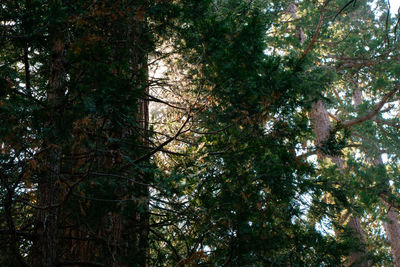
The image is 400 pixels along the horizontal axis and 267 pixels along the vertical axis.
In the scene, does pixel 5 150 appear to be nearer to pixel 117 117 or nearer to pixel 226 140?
pixel 117 117

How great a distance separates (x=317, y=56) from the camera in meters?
11.6

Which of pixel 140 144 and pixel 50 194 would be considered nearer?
pixel 50 194

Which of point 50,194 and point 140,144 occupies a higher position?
point 140,144

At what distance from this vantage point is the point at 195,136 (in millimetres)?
6328

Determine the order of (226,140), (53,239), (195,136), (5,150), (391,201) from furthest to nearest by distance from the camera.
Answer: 1. (391,201)
2. (195,136)
3. (226,140)
4. (53,239)
5. (5,150)

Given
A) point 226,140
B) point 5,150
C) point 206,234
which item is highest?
point 226,140

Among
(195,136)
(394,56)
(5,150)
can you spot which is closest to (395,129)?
(394,56)

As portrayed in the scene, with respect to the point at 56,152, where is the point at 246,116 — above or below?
above

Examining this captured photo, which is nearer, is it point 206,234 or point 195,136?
point 206,234

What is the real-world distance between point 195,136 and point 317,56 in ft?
22.5

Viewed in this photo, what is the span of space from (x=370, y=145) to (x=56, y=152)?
37.5 ft

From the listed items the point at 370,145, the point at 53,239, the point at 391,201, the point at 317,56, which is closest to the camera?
the point at 53,239

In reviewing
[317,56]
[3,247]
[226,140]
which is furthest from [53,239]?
[317,56]

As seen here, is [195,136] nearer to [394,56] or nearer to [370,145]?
[394,56]
